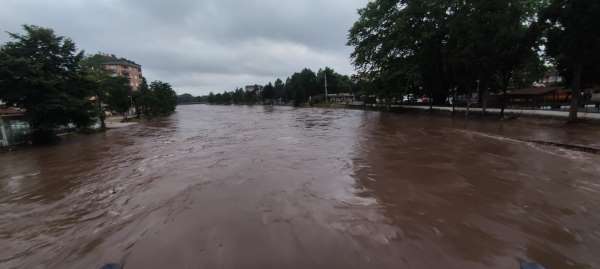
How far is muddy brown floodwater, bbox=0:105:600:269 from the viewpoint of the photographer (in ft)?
11.8

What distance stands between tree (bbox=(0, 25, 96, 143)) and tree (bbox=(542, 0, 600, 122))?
2875 cm

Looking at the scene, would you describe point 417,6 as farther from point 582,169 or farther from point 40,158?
point 40,158

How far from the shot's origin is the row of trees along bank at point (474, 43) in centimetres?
1415

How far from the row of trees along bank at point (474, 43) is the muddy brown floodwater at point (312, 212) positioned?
9513mm

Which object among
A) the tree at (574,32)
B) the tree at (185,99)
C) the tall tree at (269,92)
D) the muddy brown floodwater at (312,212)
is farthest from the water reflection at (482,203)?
the tree at (185,99)

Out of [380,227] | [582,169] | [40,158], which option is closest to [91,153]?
[40,158]

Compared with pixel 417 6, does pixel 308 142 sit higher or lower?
lower

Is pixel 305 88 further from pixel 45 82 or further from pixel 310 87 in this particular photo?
pixel 45 82

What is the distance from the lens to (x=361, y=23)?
3419 centimetres

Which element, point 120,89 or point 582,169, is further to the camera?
point 120,89

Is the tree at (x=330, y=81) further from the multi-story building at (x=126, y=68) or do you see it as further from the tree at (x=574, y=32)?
the tree at (x=574, y=32)

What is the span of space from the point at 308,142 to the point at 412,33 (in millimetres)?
24057

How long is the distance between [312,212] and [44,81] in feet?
58.7

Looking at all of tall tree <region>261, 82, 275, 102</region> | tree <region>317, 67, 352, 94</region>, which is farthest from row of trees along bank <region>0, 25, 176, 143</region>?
tall tree <region>261, 82, 275, 102</region>
